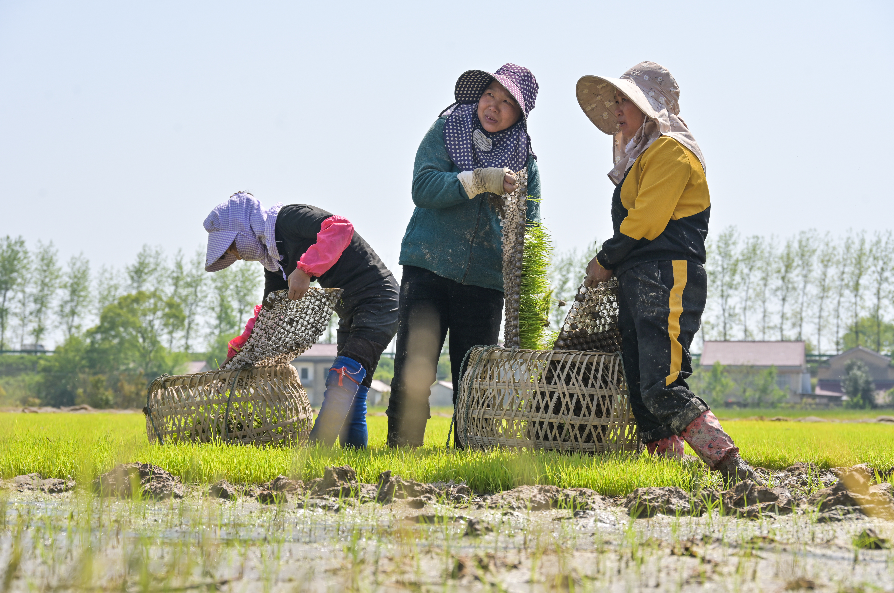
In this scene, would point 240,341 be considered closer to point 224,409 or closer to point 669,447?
point 224,409

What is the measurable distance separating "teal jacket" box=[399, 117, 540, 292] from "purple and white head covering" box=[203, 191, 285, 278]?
2.91 ft

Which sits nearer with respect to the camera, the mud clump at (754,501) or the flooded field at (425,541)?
the flooded field at (425,541)

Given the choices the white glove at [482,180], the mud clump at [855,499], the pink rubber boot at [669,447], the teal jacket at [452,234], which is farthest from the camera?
the teal jacket at [452,234]

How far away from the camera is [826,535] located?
7.43ft

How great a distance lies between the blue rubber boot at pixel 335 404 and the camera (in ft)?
15.1

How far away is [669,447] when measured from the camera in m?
4.02

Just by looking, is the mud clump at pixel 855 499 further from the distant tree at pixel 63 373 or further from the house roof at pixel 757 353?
the house roof at pixel 757 353

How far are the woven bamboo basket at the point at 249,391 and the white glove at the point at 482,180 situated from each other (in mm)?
1133

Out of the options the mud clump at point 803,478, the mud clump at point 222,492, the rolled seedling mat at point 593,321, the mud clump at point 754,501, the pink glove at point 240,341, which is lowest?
the mud clump at point 222,492

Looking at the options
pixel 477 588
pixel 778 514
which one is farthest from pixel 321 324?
pixel 477 588

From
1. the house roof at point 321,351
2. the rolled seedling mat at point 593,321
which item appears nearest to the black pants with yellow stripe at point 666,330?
the rolled seedling mat at point 593,321

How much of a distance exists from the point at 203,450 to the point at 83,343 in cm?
3709

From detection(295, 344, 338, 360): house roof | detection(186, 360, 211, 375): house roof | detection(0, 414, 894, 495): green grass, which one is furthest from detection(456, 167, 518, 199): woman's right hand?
detection(295, 344, 338, 360): house roof

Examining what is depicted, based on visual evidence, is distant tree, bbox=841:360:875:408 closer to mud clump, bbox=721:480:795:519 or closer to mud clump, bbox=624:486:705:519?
mud clump, bbox=721:480:795:519
